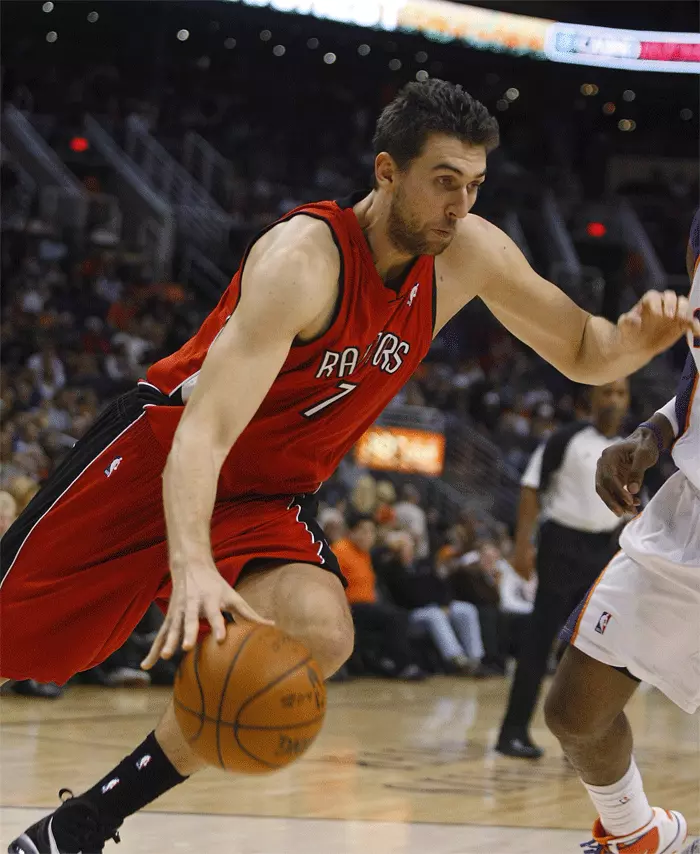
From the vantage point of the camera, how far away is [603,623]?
10.9 ft

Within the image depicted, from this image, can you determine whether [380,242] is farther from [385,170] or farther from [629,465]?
[629,465]

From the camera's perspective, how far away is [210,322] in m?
3.30

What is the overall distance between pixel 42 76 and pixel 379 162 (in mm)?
19350

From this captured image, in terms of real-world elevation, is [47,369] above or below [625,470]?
below

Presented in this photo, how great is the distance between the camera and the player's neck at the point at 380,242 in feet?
10.2

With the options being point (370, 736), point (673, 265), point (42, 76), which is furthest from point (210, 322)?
point (673, 265)

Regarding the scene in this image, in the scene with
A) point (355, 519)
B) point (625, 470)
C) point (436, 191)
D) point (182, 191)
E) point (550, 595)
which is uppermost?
point (436, 191)

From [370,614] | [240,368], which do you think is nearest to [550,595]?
[370,614]

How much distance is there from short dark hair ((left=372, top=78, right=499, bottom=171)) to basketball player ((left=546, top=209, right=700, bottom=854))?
817 mm

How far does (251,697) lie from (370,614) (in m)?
7.15

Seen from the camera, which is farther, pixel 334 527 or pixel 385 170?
pixel 334 527

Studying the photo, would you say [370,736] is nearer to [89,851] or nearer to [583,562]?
[583,562]

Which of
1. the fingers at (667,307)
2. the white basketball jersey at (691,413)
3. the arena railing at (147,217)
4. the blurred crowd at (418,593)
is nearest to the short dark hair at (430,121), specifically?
the fingers at (667,307)

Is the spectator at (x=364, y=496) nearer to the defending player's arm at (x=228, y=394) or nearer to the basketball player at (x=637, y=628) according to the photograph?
the basketball player at (x=637, y=628)
